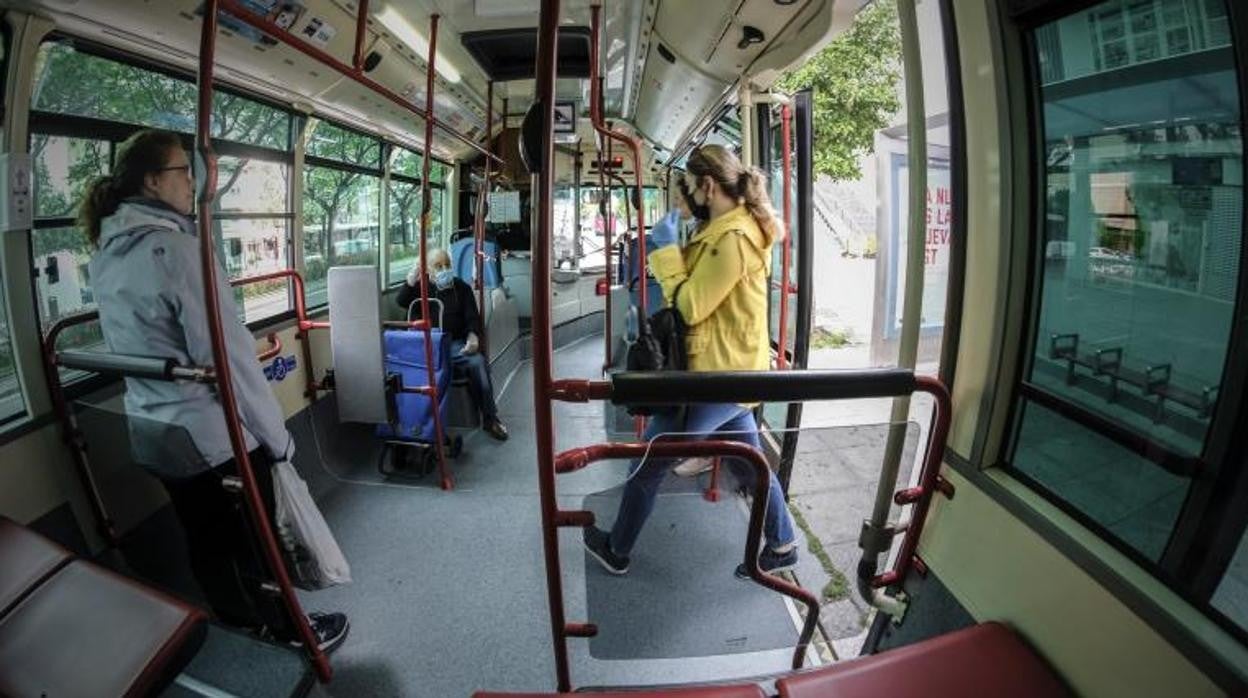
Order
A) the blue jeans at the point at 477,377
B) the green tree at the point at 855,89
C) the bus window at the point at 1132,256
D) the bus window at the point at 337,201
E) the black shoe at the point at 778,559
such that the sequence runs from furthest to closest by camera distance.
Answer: the green tree at the point at 855,89 < the blue jeans at the point at 477,377 < the bus window at the point at 337,201 < the black shoe at the point at 778,559 < the bus window at the point at 1132,256

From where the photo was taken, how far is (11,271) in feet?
6.87

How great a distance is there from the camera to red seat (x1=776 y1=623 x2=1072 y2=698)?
47.1 inches

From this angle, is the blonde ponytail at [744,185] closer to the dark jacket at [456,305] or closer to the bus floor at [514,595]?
the bus floor at [514,595]

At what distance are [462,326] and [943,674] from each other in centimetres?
422

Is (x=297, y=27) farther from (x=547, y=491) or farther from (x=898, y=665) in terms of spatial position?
(x=898, y=665)

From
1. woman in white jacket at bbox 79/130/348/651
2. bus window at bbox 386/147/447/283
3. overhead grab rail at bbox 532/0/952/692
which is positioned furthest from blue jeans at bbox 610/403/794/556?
bus window at bbox 386/147/447/283

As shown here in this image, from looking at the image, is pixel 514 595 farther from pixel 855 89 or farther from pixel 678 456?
pixel 855 89

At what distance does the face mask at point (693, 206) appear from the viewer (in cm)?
232

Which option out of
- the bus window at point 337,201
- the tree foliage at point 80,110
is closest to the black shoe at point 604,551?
the tree foliage at point 80,110

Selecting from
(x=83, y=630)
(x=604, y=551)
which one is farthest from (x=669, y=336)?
(x=83, y=630)

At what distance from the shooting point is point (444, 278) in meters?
4.51

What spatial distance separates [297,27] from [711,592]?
3.19 metres

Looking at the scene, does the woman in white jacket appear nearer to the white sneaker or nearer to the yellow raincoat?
the white sneaker

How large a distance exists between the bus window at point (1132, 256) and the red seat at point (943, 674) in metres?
0.39
